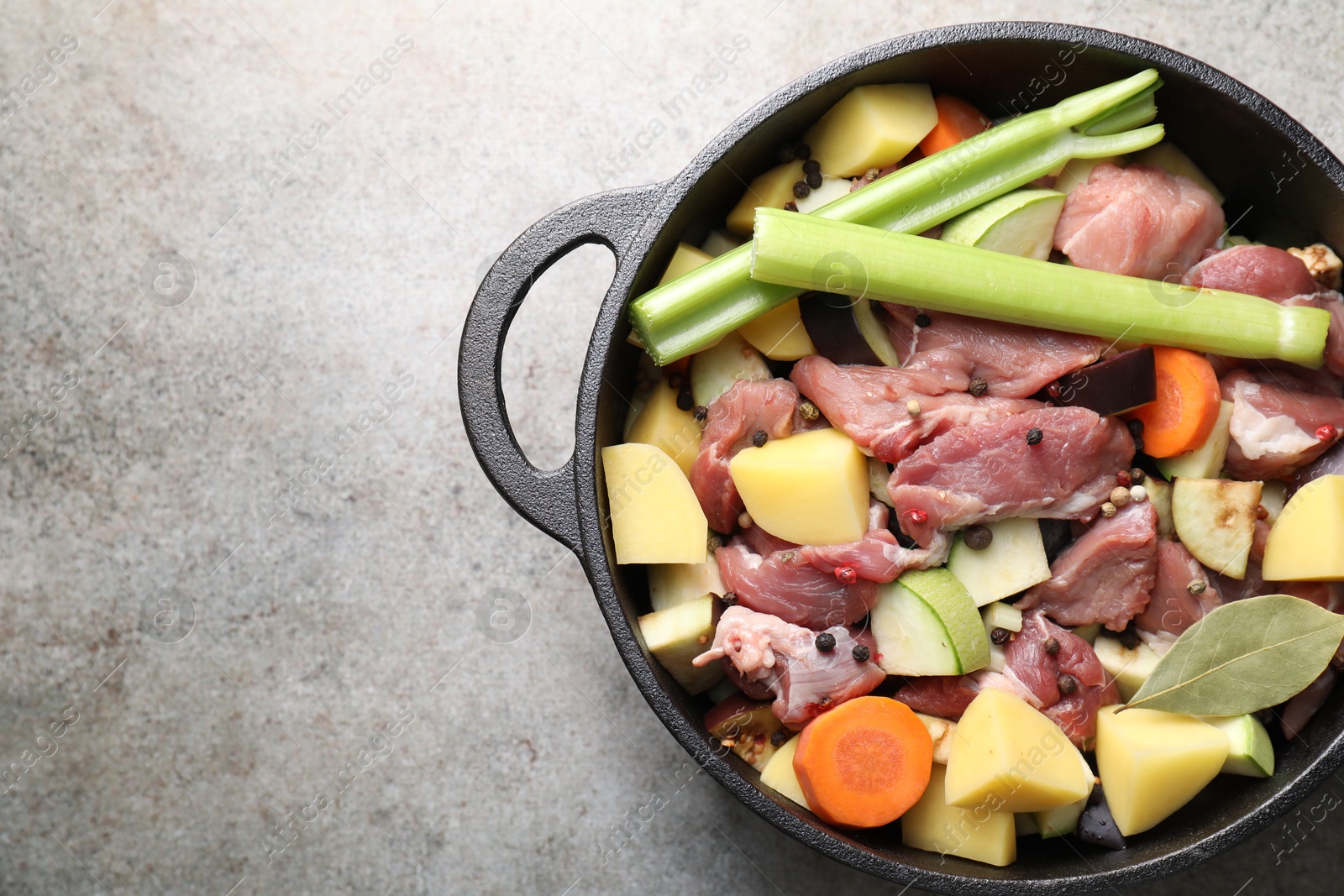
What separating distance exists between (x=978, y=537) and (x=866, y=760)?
68 cm

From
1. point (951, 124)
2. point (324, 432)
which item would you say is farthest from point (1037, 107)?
point (324, 432)

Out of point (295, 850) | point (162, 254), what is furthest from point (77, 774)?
point (162, 254)

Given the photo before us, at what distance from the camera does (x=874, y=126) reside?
97.7 inches

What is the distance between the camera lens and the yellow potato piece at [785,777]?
2520 millimetres

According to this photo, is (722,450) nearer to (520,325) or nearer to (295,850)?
(520,325)

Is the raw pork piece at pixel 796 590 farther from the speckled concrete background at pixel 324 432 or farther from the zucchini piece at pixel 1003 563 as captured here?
the speckled concrete background at pixel 324 432

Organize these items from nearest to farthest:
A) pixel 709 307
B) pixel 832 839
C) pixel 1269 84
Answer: pixel 832 839 → pixel 709 307 → pixel 1269 84

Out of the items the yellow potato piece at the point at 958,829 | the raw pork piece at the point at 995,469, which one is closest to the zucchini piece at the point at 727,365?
the raw pork piece at the point at 995,469

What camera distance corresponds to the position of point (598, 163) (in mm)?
3250

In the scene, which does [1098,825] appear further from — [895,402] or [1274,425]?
[895,402]

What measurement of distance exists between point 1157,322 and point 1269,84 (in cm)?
145

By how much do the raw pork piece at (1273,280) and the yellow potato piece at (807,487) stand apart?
Answer: 1.15 metres

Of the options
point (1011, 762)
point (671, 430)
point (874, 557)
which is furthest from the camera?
point (671, 430)

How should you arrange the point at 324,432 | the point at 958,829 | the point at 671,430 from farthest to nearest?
the point at 324,432
the point at 671,430
the point at 958,829
